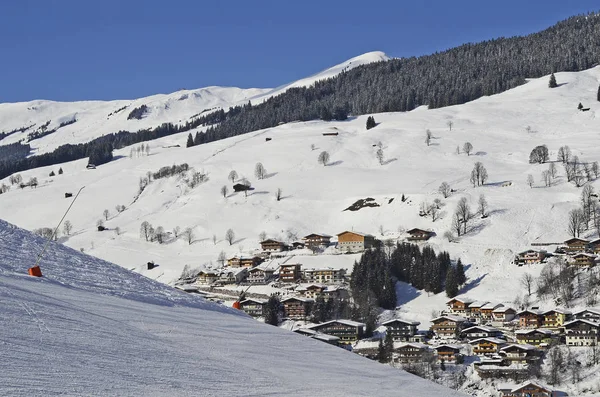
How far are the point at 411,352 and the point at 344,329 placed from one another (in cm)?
591

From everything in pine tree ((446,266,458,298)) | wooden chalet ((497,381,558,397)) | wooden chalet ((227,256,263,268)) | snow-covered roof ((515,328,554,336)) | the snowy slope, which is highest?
the snowy slope

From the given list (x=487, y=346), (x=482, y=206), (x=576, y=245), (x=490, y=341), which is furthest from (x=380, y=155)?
(x=490, y=341)

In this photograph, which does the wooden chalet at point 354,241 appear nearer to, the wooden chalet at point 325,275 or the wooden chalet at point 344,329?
the wooden chalet at point 325,275

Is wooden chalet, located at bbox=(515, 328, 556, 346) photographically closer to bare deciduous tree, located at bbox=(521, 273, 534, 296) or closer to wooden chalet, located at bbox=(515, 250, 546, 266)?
bare deciduous tree, located at bbox=(521, 273, 534, 296)

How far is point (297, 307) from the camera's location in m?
64.2

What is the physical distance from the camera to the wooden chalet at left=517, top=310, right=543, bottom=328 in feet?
186

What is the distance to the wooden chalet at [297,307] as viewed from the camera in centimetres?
6354

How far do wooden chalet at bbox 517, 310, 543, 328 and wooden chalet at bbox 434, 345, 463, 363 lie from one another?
769 centimetres

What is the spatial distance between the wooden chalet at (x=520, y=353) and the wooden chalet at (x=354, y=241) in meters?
28.1

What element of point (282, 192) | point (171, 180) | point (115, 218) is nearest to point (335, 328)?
point (282, 192)

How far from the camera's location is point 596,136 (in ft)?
375

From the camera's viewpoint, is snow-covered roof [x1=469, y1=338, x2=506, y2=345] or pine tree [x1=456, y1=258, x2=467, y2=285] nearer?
snow-covered roof [x1=469, y1=338, x2=506, y2=345]

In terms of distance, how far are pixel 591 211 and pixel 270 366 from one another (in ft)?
240

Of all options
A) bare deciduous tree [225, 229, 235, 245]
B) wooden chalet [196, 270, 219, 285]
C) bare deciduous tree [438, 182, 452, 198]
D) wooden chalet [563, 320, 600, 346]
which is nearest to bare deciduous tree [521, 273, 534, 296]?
wooden chalet [563, 320, 600, 346]
